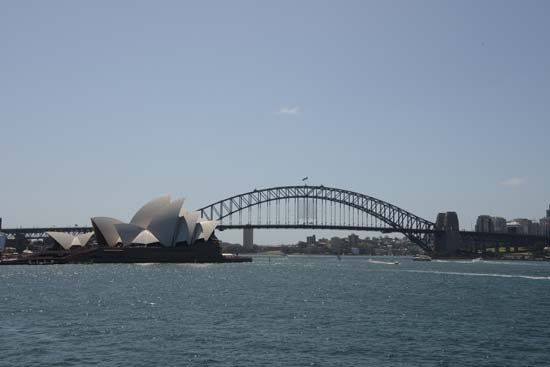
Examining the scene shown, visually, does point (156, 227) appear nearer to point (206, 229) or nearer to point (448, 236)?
point (206, 229)

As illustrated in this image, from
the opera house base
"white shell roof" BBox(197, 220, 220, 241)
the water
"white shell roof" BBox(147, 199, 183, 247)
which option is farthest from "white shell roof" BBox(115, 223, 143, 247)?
the water

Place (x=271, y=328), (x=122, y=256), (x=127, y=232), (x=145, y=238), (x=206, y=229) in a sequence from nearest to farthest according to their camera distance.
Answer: (x=271, y=328) < (x=122, y=256) < (x=145, y=238) < (x=127, y=232) < (x=206, y=229)

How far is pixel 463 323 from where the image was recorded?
36750 mm

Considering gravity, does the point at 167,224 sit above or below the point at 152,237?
above

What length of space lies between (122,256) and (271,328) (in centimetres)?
9410

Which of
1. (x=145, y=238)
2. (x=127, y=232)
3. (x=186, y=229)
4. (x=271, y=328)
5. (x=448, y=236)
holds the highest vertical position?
(x=448, y=236)

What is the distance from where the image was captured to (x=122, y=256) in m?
124

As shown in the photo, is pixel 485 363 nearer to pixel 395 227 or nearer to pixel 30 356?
pixel 30 356

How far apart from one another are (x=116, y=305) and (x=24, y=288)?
20.6 m

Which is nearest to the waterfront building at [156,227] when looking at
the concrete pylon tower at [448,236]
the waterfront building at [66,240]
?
the waterfront building at [66,240]

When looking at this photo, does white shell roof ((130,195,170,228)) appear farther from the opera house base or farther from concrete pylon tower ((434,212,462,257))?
concrete pylon tower ((434,212,462,257))

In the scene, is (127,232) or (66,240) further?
(66,240)

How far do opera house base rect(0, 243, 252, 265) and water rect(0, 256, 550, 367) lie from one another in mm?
66215

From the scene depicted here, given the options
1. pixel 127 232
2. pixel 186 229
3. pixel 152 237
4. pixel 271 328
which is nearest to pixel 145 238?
pixel 152 237
